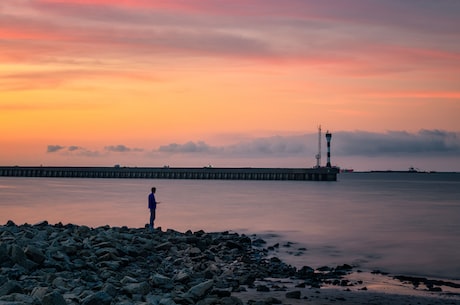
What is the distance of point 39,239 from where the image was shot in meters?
20.3

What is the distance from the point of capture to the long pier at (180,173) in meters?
143

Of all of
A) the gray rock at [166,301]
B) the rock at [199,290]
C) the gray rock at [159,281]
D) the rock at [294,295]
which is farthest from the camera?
the rock at [294,295]

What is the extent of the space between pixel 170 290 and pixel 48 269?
11.1ft

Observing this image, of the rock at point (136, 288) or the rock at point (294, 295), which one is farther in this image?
the rock at point (294, 295)

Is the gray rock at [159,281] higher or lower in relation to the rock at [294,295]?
higher

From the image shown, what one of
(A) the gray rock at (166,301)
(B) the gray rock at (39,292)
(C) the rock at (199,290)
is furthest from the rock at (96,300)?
(C) the rock at (199,290)

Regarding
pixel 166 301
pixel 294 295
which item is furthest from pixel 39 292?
pixel 294 295

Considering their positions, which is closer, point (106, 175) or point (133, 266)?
point (133, 266)

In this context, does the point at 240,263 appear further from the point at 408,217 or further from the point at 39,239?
the point at 408,217

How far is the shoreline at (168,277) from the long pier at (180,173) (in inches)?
4740

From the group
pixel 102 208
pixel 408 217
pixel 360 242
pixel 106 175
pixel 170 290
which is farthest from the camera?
pixel 106 175

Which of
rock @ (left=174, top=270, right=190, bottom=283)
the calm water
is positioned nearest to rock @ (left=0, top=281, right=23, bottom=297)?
rock @ (left=174, top=270, right=190, bottom=283)

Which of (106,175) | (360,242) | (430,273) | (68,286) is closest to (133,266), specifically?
(68,286)

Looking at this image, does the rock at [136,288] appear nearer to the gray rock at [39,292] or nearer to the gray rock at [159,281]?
the gray rock at [159,281]
